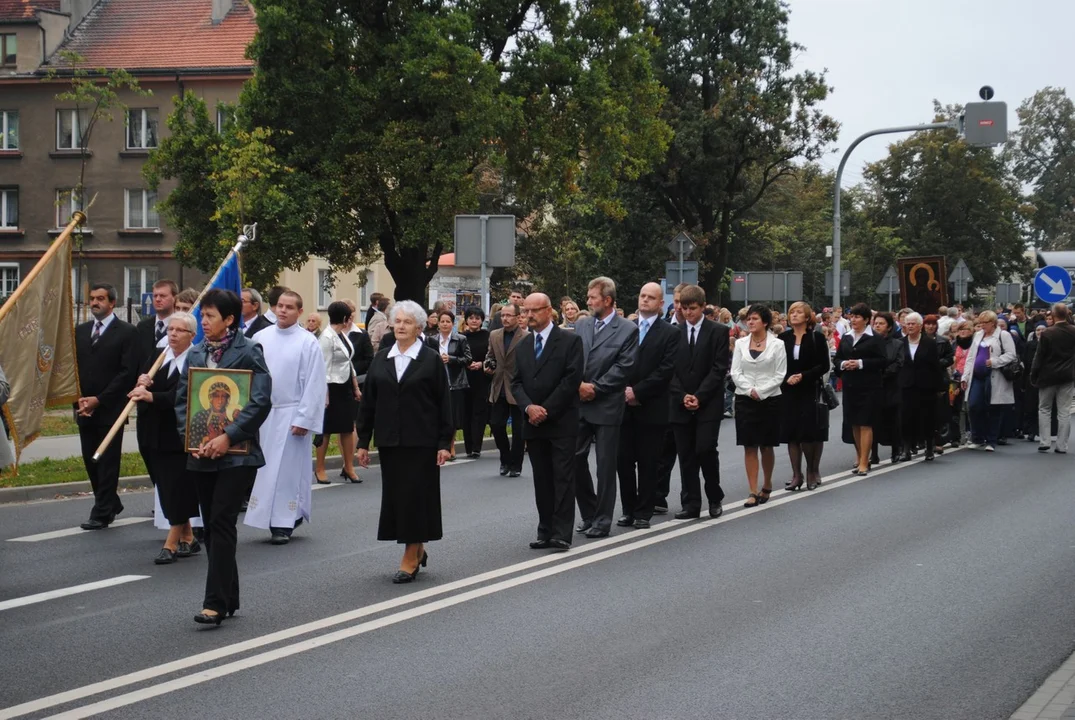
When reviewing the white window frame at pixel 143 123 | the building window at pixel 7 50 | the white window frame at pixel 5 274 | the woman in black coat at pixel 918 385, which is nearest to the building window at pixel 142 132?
the white window frame at pixel 143 123

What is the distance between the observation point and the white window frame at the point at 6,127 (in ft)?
186

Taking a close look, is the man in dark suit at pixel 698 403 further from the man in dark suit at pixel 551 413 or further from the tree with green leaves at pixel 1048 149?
the tree with green leaves at pixel 1048 149

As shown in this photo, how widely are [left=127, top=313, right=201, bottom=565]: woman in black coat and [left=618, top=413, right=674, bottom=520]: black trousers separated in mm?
3585

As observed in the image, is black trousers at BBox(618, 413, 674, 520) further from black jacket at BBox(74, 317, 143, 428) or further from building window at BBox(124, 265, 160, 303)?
building window at BBox(124, 265, 160, 303)

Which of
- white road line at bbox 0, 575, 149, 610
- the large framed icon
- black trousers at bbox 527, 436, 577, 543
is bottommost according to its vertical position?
white road line at bbox 0, 575, 149, 610

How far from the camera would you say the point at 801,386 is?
1506 cm

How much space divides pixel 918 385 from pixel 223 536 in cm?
1287

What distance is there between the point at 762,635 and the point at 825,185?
81061 millimetres

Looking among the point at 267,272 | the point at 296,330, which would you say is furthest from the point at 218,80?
the point at 296,330

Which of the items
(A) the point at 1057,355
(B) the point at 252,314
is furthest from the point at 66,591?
(A) the point at 1057,355

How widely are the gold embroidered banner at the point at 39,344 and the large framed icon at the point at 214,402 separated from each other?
8.90 feet

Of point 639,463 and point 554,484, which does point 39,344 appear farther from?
point 639,463

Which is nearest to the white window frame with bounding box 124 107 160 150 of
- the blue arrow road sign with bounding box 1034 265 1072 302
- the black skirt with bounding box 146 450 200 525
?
the blue arrow road sign with bounding box 1034 265 1072 302

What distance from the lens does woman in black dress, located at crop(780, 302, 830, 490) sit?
14953 mm
